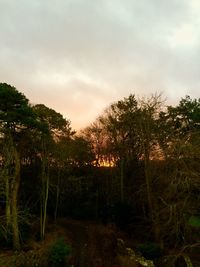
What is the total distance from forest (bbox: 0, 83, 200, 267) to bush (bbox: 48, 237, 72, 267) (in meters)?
0.06

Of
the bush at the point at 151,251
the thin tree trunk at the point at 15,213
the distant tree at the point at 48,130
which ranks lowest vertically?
the bush at the point at 151,251

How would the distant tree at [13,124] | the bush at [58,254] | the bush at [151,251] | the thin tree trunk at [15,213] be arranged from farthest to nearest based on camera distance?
the distant tree at [13,124]
the thin tree trunk at [15,213]
the bush at [151,251]
the bush at [58,254]

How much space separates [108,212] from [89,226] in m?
2.07

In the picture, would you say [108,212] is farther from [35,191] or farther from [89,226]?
[35,191]

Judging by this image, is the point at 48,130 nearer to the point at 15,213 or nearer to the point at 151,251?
the point at 15,213

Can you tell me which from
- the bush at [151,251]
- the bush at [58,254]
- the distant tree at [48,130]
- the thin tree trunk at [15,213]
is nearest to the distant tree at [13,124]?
the thin tree trunk at [15,213]

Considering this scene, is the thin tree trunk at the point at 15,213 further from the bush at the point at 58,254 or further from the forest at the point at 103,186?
the bush at the point at 58,254

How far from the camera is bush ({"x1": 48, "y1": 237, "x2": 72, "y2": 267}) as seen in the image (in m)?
20.4

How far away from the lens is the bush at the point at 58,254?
802 inches

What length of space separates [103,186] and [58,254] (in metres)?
18.0

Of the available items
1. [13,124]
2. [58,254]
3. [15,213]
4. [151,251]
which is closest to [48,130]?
[13,124]

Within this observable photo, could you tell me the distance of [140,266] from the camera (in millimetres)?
20562

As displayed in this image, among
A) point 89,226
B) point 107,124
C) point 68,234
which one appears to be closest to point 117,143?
point 107,124

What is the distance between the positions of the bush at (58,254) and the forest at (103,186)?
6cm
